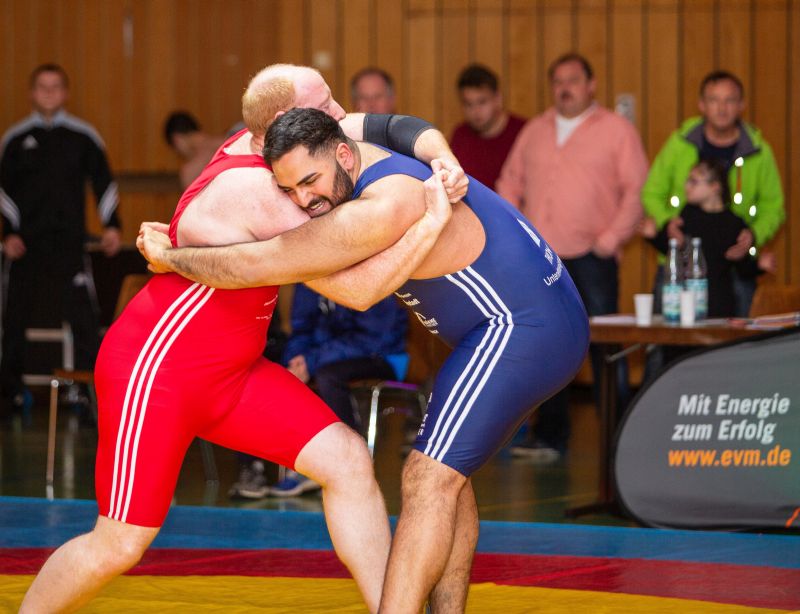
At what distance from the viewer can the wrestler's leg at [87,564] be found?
3.09 metres

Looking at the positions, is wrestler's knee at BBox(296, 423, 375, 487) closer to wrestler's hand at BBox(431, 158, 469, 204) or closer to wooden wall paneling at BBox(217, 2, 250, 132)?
wrestler's hand at BBox(431, 158, 469, 204)

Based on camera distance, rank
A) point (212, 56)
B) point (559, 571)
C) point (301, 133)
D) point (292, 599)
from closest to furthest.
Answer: point (301, 133)
point (292, 599)
point (559, 571)
point (212, 56)

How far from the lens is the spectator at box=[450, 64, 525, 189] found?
7.43m

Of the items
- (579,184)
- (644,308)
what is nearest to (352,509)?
(644,308)

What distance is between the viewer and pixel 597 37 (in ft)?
30.1

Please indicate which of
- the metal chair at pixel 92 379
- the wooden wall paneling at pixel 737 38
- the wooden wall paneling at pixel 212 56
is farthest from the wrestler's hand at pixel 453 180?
the wooden wall paneling at pixel 212 56

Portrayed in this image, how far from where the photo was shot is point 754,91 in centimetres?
898

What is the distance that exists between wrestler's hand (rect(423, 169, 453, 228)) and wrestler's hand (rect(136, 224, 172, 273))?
1.95ft

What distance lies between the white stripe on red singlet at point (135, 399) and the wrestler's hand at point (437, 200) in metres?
0.53

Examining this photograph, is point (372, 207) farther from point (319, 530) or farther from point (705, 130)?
point (705, 130)

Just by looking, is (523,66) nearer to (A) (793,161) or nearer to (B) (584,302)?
(A) (793,161)

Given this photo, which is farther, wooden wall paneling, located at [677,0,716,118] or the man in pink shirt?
wooden wall paneling, located at [677,0,716,118]

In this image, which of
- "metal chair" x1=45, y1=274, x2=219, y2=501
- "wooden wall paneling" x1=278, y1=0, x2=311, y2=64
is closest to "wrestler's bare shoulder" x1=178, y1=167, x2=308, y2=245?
"metal chair" x1=45, y1=274, x2=219, y2=501

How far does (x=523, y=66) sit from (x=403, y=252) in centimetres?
661
